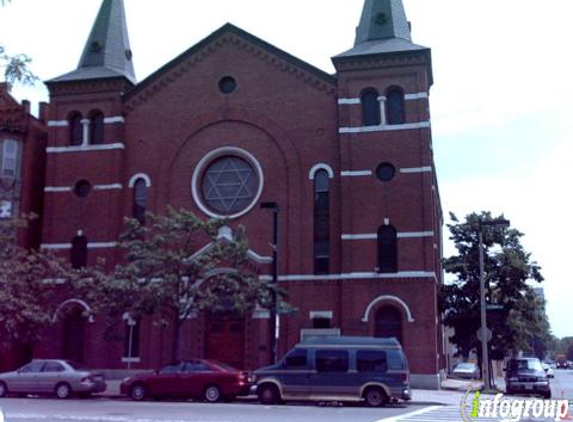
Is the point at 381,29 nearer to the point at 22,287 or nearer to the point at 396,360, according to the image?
the point at 396,360

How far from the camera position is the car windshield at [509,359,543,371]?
31.6m

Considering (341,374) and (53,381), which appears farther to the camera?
(53,381)

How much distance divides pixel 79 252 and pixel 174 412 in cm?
1857

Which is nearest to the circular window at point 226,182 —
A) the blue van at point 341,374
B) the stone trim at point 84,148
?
the stone trim at point 84,148

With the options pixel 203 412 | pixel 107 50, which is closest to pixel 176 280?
pixel 203 412

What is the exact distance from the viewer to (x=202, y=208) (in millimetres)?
34938

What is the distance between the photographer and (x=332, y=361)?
77.9ft

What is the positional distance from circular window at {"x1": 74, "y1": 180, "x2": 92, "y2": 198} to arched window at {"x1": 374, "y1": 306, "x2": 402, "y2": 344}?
51.6 ft

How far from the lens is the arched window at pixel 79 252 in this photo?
117 feet

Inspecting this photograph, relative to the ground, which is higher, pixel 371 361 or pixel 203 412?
pixel 371 361

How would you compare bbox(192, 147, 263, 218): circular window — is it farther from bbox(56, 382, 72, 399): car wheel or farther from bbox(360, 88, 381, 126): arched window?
bbox(56, 382, 72, 399): car wheel

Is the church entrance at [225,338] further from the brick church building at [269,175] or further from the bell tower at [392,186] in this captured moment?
the bell tower at [392,186]

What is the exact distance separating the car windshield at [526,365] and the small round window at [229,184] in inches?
561

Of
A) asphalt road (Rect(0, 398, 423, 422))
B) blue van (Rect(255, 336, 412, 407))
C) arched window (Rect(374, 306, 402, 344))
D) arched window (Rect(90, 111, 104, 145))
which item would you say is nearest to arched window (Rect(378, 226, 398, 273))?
arched window (Rect(374, 306, 402, 344))
